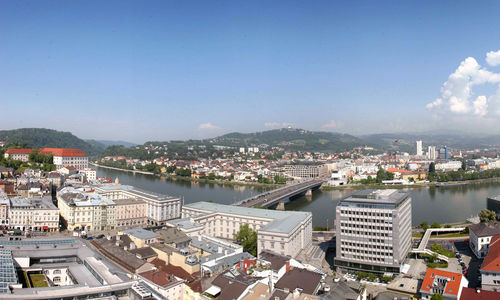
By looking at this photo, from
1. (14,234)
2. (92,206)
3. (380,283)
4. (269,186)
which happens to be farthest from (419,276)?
(269,186)

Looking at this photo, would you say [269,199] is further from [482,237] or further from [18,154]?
[18,154]

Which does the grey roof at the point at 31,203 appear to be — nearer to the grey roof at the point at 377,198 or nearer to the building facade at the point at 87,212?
the building facade at the point at 87,212

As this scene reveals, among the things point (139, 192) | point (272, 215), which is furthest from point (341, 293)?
point (139, 192)

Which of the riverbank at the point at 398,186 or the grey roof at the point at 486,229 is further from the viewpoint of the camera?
the riverbank at the point at 398,186

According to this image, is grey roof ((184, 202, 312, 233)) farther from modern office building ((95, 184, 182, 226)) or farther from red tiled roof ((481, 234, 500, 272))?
red tiled roof ((481, 234, 500, 272))

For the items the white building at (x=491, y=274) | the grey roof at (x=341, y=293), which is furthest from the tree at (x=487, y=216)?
the grey roof at (x=341, y=293)

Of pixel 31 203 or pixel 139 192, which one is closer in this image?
pixel 31 203
